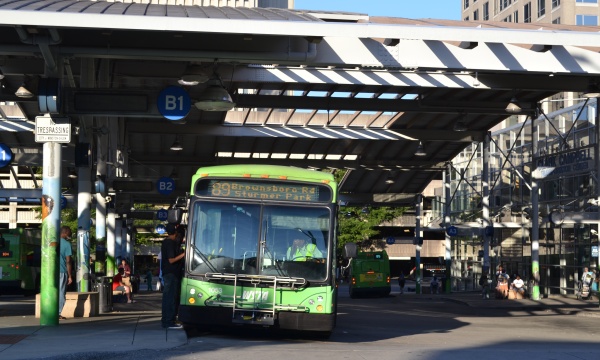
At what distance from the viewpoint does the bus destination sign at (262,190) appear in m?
17.0

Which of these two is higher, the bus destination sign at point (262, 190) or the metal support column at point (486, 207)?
the metal support column at point (486, 207)

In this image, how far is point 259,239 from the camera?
16672mm

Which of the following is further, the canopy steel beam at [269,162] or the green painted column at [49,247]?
the canopy steel beam at [269,162]

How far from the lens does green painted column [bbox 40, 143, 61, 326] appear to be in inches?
709

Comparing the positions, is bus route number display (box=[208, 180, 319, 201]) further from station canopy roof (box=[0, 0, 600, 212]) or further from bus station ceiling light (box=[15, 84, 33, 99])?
bus station ceiling light (box=[15, 84, 33, 99])

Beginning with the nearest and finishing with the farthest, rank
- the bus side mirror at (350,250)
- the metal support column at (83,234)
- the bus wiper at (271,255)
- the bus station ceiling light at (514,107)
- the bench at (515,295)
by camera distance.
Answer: the bus wiper at (271,255), the bus side mirror at (350,250), the metal support column at (83,234), the bus station ceiling light at (514,107), the bench at (515,295)

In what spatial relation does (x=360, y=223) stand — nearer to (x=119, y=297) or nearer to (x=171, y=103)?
(x=119, y=297)

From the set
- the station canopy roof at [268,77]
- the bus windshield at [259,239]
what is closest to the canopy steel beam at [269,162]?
the station canopy roof at [268,77]

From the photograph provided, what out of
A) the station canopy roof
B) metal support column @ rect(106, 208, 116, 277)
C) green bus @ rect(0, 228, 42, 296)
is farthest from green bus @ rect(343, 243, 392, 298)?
metal support column @ rect(106, 208, 116, 277)

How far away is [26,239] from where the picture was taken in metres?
46.5

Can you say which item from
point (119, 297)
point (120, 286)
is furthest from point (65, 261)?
point (119, 297)

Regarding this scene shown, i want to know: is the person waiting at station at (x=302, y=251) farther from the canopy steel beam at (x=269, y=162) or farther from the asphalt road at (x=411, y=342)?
the canopy steel beam at (x=269, y=162)

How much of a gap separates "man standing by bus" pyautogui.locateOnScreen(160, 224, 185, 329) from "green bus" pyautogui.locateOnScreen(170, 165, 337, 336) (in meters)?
0.84

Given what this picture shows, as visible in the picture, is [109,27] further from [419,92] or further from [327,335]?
[419,92]
